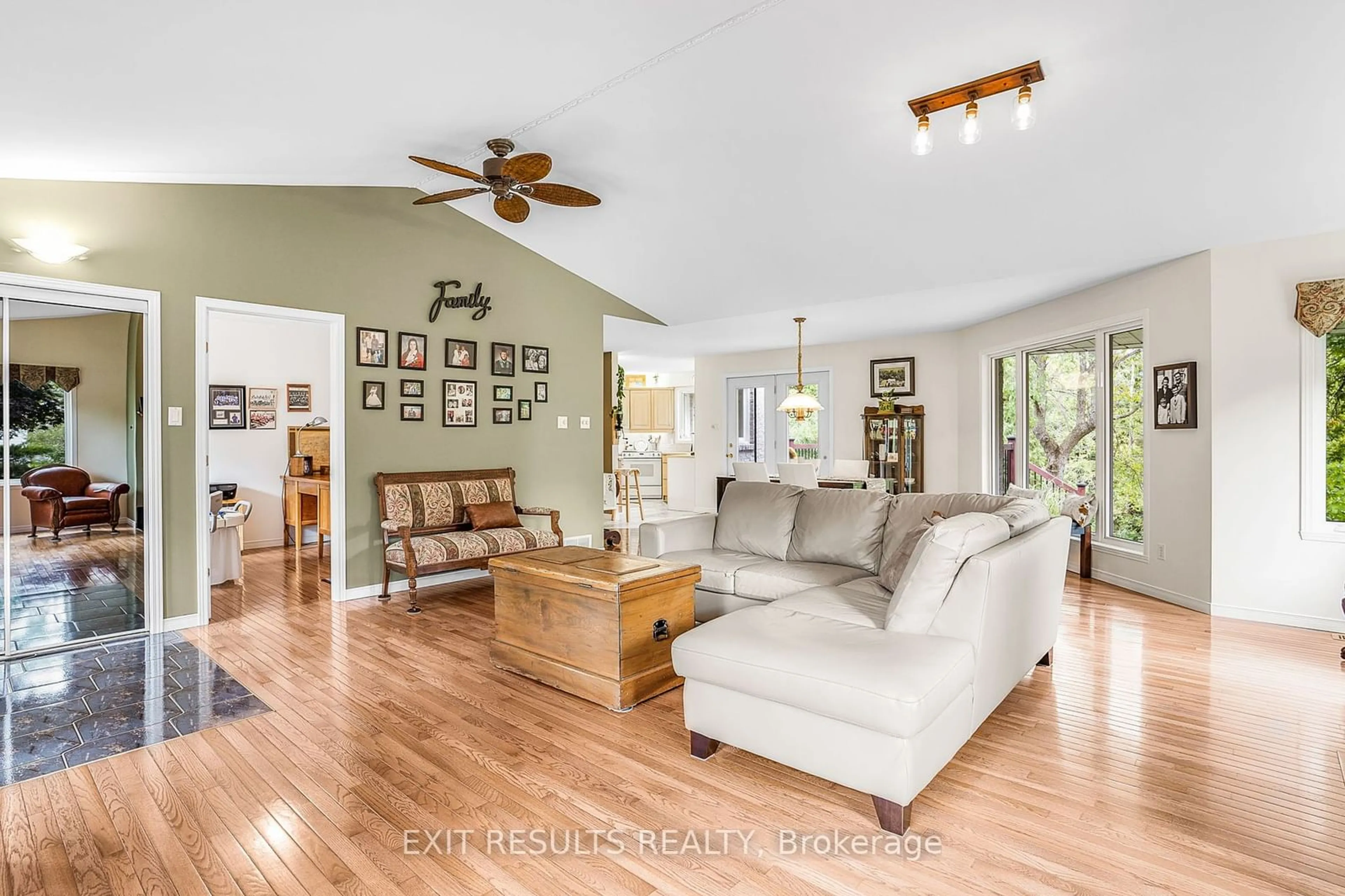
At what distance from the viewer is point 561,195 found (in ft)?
13.8

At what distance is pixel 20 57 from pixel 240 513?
12.2ft

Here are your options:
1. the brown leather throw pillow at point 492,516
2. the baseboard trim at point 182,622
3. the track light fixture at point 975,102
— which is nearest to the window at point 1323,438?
the track light fixture at point 975,102

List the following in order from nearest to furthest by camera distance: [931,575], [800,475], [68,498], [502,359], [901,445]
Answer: [931,575] < [68,498] < [502,359] < [800,475] < [901,445]

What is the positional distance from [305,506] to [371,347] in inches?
101

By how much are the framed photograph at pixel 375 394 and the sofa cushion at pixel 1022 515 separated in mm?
4326

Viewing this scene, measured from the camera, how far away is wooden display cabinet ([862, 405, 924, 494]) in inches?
320

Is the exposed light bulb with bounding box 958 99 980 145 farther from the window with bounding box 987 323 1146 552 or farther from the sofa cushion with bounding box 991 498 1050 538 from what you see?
the window with bounding box 987 323 1146 552

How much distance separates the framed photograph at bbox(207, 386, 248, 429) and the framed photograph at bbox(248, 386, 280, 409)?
61 mm

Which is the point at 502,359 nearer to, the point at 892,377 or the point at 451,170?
the point at 451,170

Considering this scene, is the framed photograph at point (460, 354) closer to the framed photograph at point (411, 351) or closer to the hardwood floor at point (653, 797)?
the framed photograph at point (411, 351)

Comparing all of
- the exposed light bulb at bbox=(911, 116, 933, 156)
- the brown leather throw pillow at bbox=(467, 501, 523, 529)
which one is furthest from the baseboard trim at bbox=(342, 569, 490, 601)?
the exposed light bulb at bbox=(911, 116, 933, 156)

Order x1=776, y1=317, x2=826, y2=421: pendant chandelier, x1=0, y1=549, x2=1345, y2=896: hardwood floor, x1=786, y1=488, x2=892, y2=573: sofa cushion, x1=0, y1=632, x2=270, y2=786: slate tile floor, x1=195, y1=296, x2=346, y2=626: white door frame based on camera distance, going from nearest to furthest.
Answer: x1=0, y1=549, x2=1345, y2=896: hardwood floor
x1=0, y1=632, x2=270, y2=786: slate tile floor
x1=786, y1=488, x2=892, y2=573: sofa cushion
x1=195, y1=296, x2=346, y2=626: white door frame
x1=776, y1=317, x2=826, y2=421: pendant chandelier

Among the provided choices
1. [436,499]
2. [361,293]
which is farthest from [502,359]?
[436,499]

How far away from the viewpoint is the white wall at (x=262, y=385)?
6957 mm
